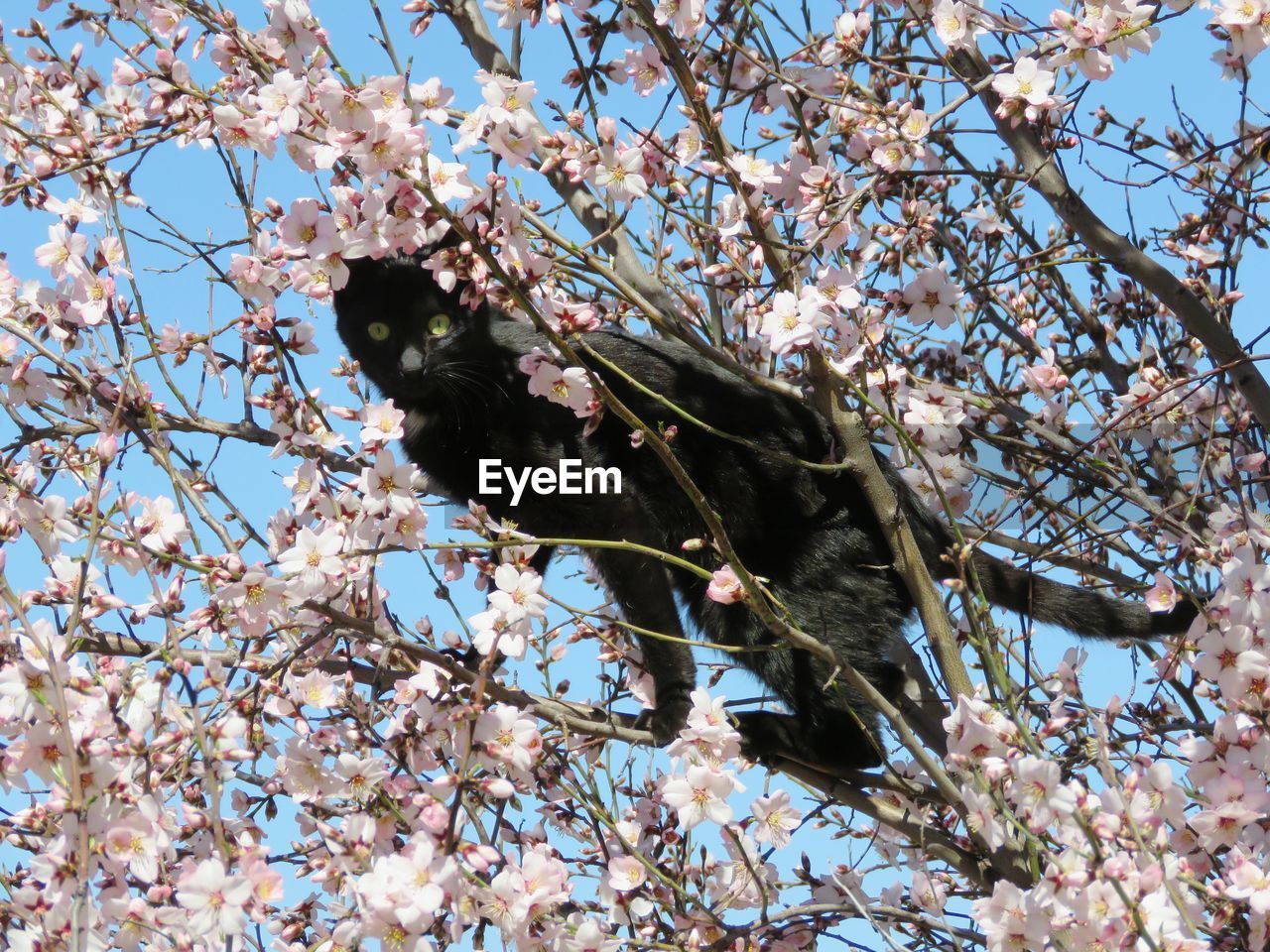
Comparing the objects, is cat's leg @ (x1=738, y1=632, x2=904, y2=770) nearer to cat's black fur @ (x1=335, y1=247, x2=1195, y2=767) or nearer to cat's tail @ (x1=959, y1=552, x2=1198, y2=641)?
cat's black fur @ (x1=335, y1=247, x2=1195, y2=767)

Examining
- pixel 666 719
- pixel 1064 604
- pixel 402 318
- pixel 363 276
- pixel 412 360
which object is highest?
pixel 363 276

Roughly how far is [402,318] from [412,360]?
12.4 inches

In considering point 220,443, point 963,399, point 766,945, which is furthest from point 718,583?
point 963,399

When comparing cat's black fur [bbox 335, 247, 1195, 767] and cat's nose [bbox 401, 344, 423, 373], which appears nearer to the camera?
cat's black fur [bbox 335, 247, 1195, 767]

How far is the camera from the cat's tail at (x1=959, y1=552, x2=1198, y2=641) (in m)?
3.80

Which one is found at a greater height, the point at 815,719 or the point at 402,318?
the point at 402,318

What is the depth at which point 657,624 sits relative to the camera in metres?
4.02

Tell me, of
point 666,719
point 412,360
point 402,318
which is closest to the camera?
point 666,719

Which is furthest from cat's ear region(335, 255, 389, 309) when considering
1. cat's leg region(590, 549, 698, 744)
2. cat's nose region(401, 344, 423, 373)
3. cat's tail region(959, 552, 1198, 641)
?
cat's tail region(959, 552, 1198, 641)

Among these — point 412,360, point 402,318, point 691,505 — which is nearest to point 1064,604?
point 691,505

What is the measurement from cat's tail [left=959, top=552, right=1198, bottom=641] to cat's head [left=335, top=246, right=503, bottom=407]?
186 centimetres

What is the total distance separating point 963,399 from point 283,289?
2254 mm

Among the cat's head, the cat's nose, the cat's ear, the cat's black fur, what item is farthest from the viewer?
the cat's ear

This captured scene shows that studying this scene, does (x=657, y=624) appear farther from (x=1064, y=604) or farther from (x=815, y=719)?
(x=1064, y=604)
